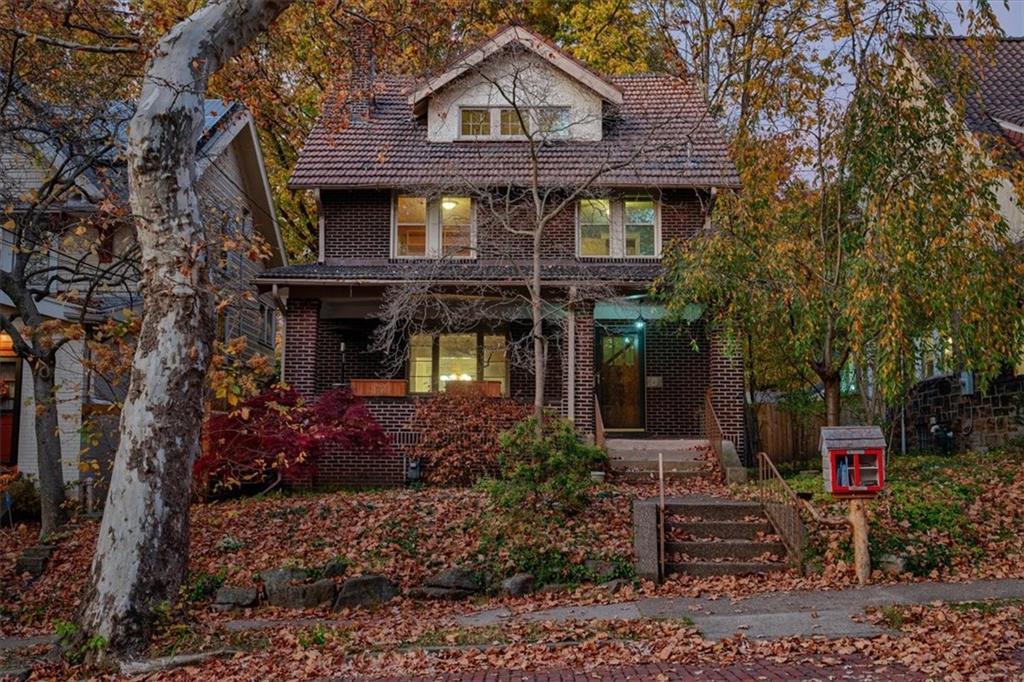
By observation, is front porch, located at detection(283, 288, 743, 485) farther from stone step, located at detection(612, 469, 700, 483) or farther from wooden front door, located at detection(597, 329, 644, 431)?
stone step, located at detection(612, 469, 700, 483)

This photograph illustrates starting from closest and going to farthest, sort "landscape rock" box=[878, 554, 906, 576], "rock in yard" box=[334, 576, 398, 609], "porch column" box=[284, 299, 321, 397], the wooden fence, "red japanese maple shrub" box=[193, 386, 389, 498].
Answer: "landscape rock" box=[878, 554, 906, 576]
"rock in yard" box=[334, 576, 398, 609]
"red japanese maple shrub" box=[193, 386, 389, 498]
"porch column" box=[284, 299, 321, 397]
the wooden fence

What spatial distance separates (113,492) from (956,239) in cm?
1143

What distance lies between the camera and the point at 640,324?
2048 cm

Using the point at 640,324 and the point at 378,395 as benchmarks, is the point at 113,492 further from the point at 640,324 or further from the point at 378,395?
the point at 640,324

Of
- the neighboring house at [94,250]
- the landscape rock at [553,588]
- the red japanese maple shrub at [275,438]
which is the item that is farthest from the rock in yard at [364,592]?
the neighboring house at [94,250]

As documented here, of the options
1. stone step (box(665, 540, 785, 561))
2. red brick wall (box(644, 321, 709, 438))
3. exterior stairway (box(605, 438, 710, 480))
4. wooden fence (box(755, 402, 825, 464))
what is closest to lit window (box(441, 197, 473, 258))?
red brick wall (box(644, 321, 709, 438))

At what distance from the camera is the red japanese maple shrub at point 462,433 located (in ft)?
56.3

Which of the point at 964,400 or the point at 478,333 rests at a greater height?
the point at 478,333

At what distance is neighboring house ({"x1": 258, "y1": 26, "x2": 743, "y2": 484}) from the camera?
1938cm

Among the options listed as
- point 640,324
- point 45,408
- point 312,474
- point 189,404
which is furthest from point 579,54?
point 189,404

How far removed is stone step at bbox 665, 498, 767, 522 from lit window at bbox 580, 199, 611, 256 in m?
8.54

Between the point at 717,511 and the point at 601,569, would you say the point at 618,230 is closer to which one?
the point at 717,511

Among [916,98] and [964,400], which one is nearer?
[916,98]

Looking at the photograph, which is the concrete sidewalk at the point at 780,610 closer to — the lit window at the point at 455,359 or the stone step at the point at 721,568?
the stone step at the point at 721,568
